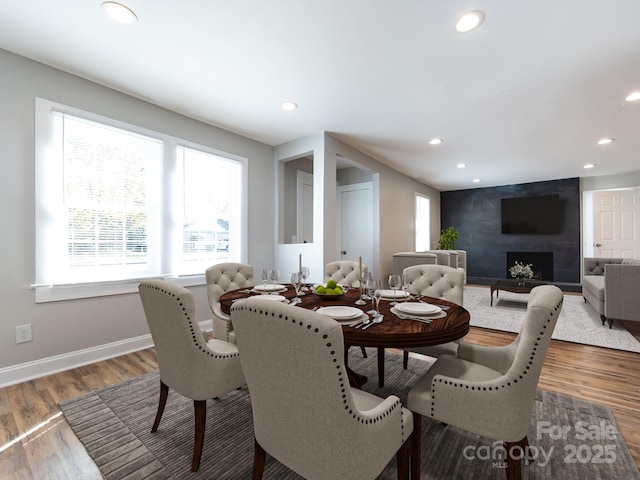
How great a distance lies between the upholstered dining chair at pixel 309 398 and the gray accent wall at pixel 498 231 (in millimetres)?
7417

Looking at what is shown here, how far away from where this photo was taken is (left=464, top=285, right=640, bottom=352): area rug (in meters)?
3.11

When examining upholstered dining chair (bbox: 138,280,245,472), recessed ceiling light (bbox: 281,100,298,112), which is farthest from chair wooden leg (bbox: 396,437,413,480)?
recessed ceiling light (bbox: 281,100,298,112)

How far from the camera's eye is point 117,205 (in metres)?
2.78

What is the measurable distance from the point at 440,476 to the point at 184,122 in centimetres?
377

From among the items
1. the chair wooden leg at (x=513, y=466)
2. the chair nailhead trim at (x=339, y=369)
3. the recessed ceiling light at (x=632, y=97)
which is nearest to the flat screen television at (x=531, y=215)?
the recessed ceiling light at (x=632, y=97)

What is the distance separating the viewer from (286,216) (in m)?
4.46

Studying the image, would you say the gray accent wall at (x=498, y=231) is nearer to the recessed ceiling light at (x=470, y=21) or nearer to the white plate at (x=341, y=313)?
the recessed ceiling light at (x=470, y=21)

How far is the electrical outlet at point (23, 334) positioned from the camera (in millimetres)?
2248

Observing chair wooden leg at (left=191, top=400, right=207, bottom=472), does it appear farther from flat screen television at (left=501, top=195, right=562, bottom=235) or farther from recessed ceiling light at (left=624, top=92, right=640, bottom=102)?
flat screen television at (left=501, top=195, right=562, bottom=235)

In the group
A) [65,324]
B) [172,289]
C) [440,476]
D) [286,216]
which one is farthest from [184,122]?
[440,476]

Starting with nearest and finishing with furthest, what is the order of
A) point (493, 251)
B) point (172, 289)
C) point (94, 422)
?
1. point (172, 289)
2. point (94, 422)
3. point (493, 251)

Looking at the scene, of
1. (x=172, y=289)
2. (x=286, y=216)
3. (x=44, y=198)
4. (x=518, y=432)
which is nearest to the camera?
(x=518, y=432)

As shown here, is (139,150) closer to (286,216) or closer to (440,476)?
(286,216)

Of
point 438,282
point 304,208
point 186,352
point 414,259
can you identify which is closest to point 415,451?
point 186,352
